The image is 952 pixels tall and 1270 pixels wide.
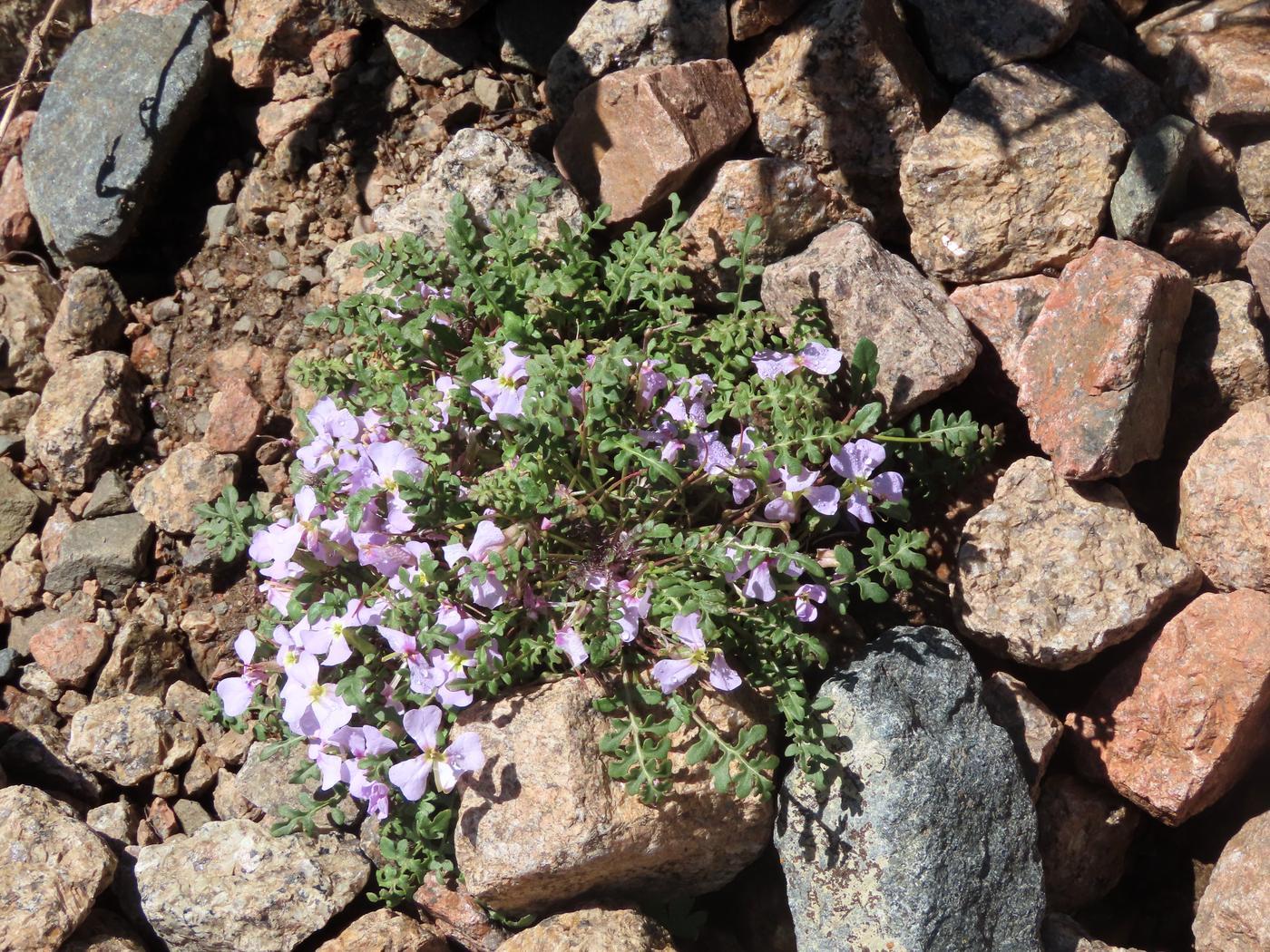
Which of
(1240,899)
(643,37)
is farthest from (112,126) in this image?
(1240,899)

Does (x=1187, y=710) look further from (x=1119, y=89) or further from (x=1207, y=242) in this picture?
(x=1119, y=89)

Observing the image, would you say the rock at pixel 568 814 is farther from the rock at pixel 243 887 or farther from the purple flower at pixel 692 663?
the rock at pixel 243 887

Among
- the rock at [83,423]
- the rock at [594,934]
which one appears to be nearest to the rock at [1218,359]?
the rock at [594,934]

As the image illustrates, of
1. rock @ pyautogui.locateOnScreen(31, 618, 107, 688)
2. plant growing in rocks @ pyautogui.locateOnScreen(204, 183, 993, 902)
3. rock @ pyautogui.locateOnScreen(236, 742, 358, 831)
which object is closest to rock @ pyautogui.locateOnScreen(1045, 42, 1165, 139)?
plant growing in rocks @ pyautogui.locateOnScreen(204, 183, 993, 902)

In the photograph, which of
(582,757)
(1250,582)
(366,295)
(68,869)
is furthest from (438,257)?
(1250,582)

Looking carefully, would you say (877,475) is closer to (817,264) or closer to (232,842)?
(817,264)
